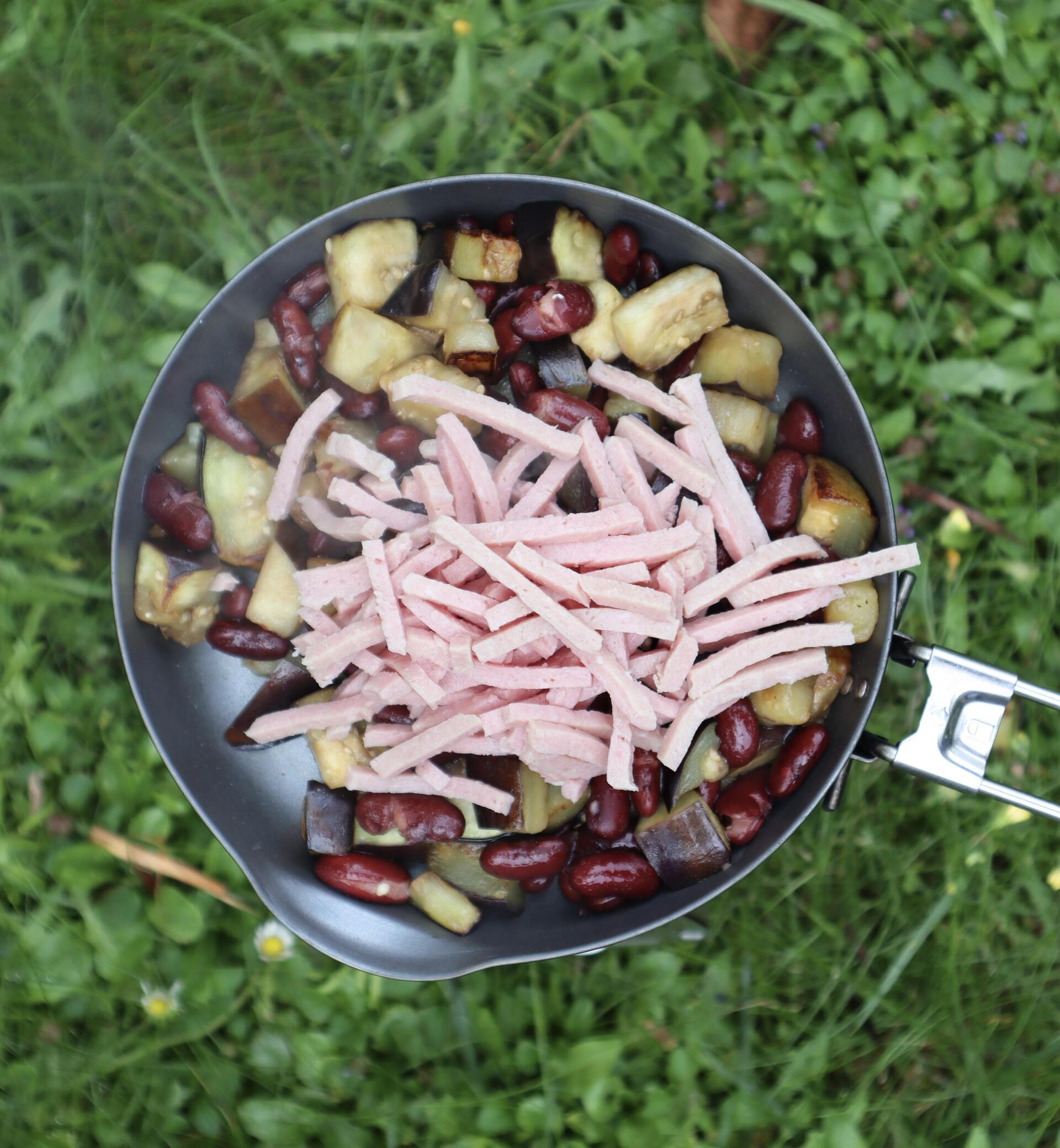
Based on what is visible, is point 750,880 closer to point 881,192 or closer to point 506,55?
point 881,192

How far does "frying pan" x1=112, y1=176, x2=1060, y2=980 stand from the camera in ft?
6.85

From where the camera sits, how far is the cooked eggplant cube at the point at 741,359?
2.23 m

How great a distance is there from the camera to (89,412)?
2715 millimetres

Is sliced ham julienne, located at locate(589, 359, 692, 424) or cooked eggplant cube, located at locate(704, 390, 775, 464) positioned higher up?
sliced ham julienne, located at locate(589, 359, 692, 424)

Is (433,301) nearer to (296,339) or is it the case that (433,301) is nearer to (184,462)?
(296,339)

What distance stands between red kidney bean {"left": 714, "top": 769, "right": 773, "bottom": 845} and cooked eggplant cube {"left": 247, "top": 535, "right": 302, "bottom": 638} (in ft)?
3.48

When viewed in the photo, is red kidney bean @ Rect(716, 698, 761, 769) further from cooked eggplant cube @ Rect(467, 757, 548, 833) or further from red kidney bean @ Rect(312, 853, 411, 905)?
red kidney bean @ Rect(312, 853, 411, 905)

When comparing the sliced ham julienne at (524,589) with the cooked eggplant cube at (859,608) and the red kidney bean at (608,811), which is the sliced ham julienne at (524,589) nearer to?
the red kidney bean at (608,811)

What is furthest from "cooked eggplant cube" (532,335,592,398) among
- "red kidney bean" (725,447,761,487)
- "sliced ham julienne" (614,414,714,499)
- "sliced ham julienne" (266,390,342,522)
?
"sliced ham julienne" (266,390,342,522)

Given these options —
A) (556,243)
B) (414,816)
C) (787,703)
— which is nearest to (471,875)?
(414,816)

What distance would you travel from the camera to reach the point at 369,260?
7.27 ft

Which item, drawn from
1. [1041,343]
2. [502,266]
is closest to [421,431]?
[502,266]

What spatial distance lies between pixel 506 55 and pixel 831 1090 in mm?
2989

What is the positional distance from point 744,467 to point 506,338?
0.62 metres
